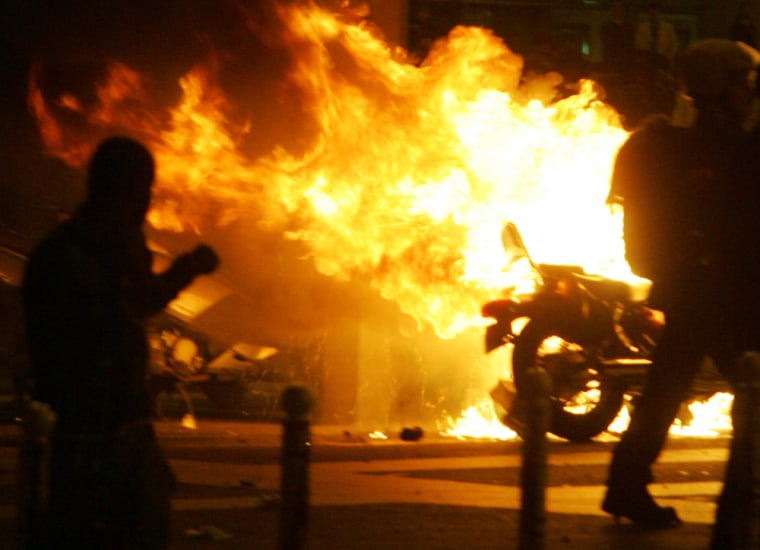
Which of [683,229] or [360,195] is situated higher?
[360,195]

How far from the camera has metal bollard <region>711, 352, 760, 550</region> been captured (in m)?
6.32

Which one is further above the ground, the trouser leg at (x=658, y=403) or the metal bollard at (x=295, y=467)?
the trouser leg at (x=658, y=403)

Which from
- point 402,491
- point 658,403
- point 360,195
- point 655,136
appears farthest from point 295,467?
point 360,195

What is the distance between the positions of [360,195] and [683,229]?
6.02 m

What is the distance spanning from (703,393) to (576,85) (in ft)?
14.5

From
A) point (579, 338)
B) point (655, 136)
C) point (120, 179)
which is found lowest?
point (120, 179)

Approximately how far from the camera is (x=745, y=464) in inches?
252

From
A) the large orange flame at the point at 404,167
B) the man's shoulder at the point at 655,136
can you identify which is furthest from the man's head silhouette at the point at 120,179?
the large orange flame at the point at 404,167

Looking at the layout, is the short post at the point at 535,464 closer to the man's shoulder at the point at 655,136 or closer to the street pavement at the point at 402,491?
the street pavement at the point at 402,491

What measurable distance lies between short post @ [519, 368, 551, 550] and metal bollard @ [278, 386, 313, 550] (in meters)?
0.92

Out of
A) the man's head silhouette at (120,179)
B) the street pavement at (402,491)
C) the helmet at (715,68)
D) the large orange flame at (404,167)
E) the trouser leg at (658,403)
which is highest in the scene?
the large orange flame at (404,167)

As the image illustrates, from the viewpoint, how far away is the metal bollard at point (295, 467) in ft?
18.2

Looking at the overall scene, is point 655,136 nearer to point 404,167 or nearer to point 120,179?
point 120,179

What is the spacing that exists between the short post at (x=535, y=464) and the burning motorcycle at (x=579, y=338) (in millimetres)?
5955
